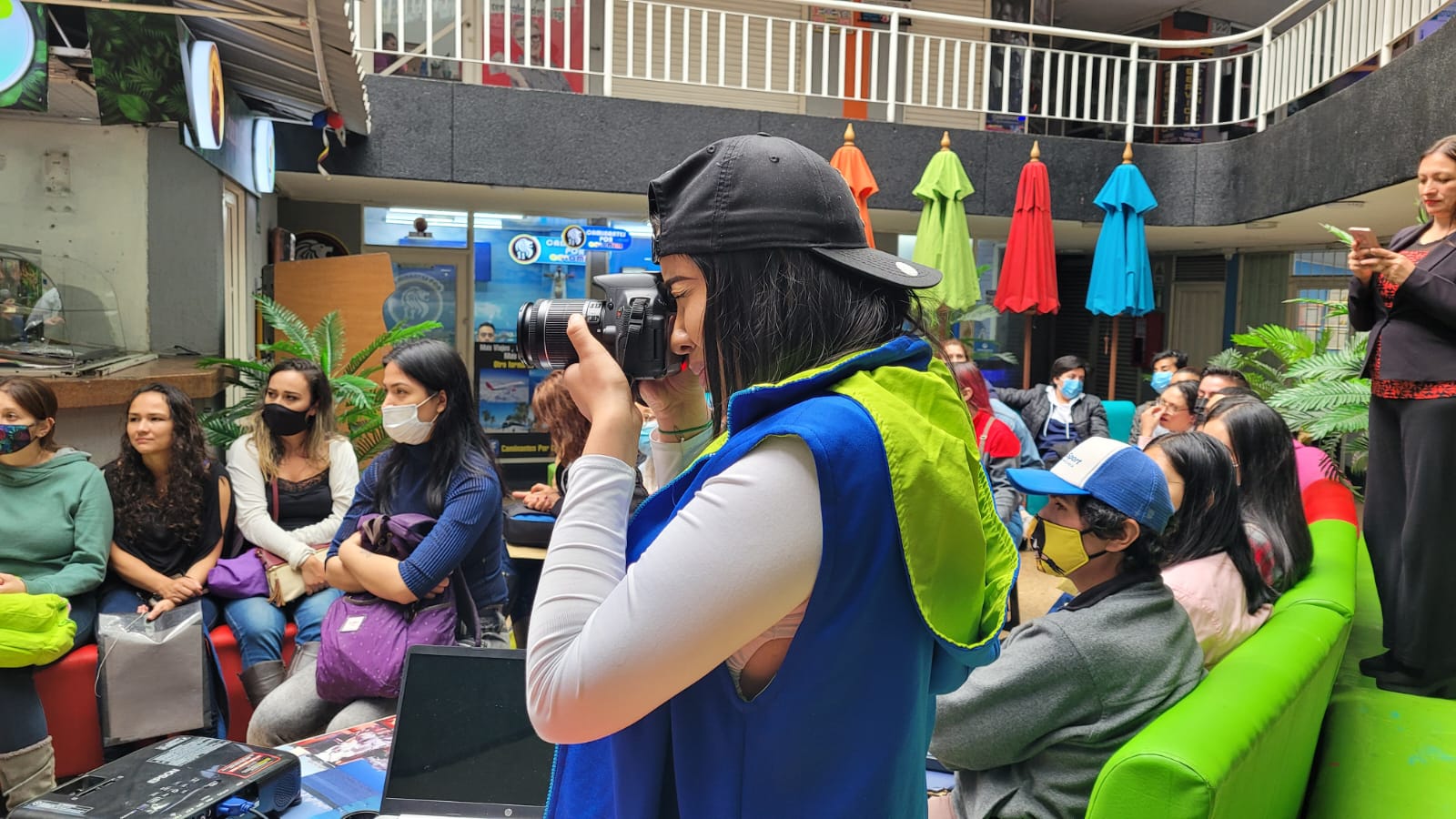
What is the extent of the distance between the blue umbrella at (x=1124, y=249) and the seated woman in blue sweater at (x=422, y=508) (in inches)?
254

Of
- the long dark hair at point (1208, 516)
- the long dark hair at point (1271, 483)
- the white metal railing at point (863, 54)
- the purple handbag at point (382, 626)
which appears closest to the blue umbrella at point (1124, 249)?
the white metal railing at point (863, 54)

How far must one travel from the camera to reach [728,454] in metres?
0.90

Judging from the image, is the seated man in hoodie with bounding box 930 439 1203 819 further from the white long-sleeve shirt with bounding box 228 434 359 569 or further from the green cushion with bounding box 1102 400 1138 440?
the green cushion with bounding box 1102 400 1138 440

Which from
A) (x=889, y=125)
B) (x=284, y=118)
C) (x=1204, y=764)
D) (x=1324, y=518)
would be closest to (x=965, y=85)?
(x=889, y=125)

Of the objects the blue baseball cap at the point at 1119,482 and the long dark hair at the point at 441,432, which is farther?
the long dark hair at the point at 441,432

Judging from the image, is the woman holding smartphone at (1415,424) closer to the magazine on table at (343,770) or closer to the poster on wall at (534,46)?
the magazine on table at (343,770)

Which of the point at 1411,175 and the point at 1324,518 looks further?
the point at 1411,175

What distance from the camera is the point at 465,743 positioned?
6.07 feet

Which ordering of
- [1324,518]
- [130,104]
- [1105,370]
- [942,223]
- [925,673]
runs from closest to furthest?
[925,673], [1324,518], [130,104], [942,223], [1105,370]

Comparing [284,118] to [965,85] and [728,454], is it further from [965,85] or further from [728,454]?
[965,85]

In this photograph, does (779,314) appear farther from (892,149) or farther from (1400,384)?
(892,149)

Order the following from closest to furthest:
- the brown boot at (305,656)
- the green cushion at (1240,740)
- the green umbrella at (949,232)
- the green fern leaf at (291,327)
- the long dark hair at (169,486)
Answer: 1. the green cushion at (1240,740)
2. the brown boot at (305,656)
3. the long dark hair at (169,486)
4. the green fern leaf at (291,327)
5. the green umbrella at (949,232)

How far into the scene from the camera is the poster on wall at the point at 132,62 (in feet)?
13.6

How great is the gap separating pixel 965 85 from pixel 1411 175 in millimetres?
6787
